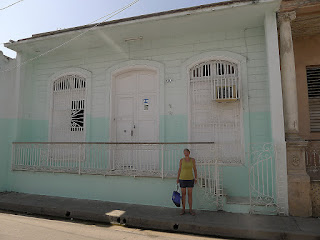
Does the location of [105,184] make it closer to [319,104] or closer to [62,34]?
[62,34]

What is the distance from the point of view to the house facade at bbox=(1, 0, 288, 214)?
590cm

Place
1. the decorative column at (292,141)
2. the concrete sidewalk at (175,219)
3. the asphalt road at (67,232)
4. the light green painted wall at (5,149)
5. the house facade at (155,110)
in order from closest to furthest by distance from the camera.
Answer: the asphalt road at (67,232) < the concrete sidewalk at (175,219) < the decorative column at (292,141) < the house facade at (155,110) < the light green painted wall at (5,149)

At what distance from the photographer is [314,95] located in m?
7.47

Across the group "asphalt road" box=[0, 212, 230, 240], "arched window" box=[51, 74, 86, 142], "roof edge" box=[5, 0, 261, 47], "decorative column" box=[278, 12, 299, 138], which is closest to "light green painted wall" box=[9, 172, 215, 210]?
"asphalt road" box=[0, 212, 230, 240]

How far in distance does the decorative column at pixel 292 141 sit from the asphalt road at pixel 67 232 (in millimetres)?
2310

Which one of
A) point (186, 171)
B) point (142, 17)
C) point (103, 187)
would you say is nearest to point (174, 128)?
point (186, 171)

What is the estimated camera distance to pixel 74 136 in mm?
8039

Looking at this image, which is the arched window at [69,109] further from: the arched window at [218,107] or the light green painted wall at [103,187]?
the arched window at [218,107]

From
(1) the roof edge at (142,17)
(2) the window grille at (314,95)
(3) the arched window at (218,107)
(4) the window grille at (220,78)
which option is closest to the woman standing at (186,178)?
(3) the arched window at (218,107)

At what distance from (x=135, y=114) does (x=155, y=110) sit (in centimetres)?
69

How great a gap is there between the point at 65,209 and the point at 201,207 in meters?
3.25

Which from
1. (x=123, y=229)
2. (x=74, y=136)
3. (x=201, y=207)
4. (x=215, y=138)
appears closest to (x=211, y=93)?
(x=215, y=138)

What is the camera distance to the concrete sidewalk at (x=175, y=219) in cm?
444

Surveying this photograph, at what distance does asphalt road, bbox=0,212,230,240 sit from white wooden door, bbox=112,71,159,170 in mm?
2184
